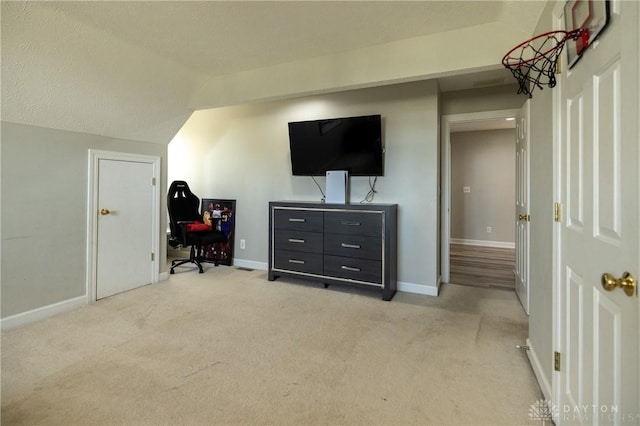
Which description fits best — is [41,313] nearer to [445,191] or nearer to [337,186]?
[337,186]

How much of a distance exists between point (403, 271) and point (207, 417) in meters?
2.60

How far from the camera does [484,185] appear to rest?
639 centimetres

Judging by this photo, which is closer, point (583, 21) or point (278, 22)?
point (583, 21)

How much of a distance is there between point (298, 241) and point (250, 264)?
1.21 meters

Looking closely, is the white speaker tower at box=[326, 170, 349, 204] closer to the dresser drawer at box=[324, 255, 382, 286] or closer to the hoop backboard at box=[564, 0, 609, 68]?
the dresser drawer at box=[324, 255, 382, 286]

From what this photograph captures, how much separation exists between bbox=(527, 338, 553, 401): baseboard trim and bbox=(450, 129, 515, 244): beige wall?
4.79m

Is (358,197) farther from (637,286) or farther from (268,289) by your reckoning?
(637,286)

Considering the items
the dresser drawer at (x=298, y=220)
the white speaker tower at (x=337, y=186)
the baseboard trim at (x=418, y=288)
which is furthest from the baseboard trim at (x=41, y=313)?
the baseboard trim at (x=418, y=288)

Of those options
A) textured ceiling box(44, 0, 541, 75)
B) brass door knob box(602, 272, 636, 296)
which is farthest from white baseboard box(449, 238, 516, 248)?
brass door knob box(602, 272, 636, 296)

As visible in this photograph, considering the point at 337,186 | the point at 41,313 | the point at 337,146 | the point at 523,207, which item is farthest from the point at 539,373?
the point at 41,313

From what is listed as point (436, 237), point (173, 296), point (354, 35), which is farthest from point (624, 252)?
point (173, 296)

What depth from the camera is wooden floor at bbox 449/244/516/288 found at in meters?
3.99

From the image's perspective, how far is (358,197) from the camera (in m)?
3.80

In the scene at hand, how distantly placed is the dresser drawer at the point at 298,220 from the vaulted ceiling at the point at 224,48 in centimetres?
134
